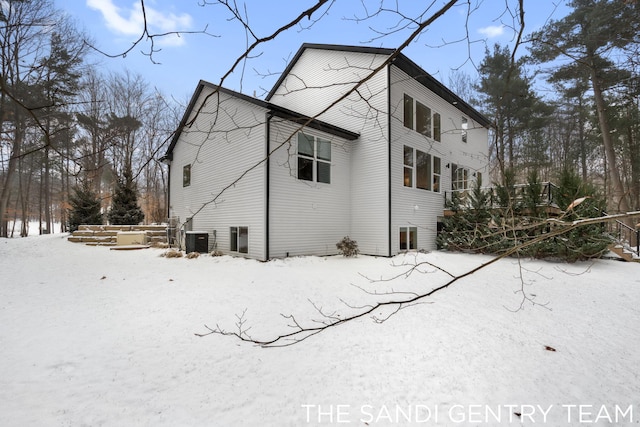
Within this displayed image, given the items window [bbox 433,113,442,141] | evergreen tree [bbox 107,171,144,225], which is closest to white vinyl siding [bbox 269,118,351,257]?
window [bbox 433,113,442,141]

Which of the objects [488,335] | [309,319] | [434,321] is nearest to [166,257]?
[309,319]

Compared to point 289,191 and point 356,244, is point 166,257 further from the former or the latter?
point 356,244

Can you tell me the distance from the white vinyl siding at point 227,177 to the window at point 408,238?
502 cm

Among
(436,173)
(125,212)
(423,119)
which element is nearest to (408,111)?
(423,119)

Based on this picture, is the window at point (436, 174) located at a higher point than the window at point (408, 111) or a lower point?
lower

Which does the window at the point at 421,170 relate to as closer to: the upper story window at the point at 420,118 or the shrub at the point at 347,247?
the upper story window at the point at 420,118

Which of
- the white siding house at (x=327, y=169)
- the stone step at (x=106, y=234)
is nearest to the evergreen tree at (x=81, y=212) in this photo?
the stone step at (x=106, y=234)

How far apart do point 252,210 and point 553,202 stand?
961 cm

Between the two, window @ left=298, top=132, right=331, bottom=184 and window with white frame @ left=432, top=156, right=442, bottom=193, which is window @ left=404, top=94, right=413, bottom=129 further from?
window @ left=298, top=132, right=331, bottom=184

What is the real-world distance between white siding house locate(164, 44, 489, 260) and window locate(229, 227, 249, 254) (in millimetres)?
34

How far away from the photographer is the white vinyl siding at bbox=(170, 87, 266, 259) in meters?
8.79

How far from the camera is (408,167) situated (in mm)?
10656

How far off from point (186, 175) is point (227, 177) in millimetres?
3490

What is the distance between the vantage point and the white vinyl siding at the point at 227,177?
8.79 meters
